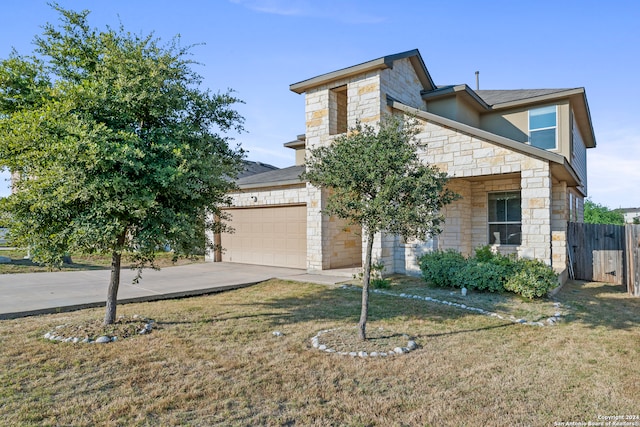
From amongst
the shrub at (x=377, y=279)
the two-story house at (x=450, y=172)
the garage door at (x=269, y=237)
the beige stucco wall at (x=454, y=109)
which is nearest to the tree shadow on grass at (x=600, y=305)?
the two-story house at (x=450, y=172)

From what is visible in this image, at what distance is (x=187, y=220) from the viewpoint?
541 centimetres

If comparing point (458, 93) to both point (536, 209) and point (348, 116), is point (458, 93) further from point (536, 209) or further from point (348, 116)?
point (536, 209)

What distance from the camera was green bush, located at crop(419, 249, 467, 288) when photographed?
28.7 feet

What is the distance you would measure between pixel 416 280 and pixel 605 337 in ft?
16.2

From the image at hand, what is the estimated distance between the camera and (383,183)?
4.89m

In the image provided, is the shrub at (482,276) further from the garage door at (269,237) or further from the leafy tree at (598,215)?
the leafy tree at (598,215)

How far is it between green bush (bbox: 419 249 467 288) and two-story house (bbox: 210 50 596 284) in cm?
99

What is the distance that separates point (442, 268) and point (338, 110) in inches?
246

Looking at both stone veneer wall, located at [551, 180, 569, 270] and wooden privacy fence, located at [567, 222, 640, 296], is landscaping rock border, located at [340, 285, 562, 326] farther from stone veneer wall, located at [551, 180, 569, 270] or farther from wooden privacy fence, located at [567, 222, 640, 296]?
wooden privacy fence, located at [567, 222, 640, 296]

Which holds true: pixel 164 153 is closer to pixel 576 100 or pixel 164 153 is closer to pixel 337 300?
pixel 337 300

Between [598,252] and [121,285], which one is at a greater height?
[598,252]

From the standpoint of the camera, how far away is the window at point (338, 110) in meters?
11.6

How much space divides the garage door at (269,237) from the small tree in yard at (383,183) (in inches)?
295

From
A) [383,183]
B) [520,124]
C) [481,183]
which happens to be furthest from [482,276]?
[520,124]
